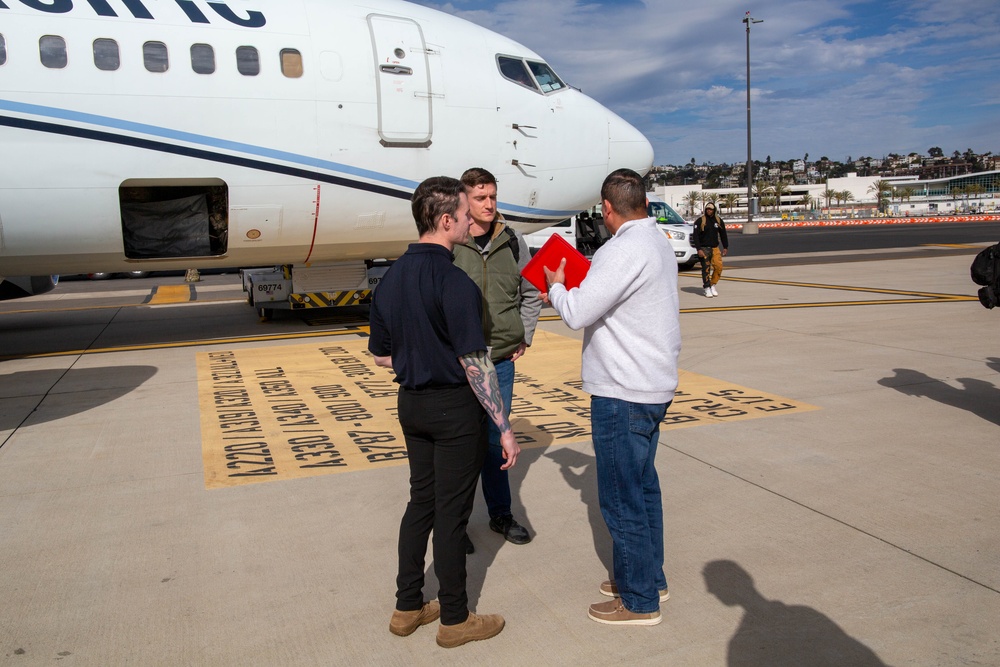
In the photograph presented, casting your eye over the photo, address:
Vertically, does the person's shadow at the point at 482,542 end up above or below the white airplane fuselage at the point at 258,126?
below

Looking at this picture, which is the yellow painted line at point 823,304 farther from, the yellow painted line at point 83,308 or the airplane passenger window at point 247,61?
the yellow painted line at point 83,308

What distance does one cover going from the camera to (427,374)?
10.4 ft

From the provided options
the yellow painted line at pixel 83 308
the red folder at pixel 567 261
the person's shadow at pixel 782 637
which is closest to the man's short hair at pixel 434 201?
the red folder at pixel 567 261

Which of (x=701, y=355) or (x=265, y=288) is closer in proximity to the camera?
(x=701, y=355)

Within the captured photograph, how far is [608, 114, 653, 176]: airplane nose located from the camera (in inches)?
476

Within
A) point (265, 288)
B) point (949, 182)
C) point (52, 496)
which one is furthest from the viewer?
point (949, 182)

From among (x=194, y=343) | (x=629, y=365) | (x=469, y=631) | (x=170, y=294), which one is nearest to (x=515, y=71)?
(x=194, y=343)

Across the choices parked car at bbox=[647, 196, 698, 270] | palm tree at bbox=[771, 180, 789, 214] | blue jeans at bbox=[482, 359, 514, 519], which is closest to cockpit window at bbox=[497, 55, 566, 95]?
blue jeans at bbox=[482, 359, 514, 519]

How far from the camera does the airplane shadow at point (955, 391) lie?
6564mm

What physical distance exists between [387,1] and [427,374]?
9155 mm

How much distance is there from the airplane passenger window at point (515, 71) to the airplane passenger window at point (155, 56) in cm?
443

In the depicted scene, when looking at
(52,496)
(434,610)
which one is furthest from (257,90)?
(434,610)

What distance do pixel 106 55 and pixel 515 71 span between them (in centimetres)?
530

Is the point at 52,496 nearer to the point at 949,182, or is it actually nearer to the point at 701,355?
the point at 701,355
